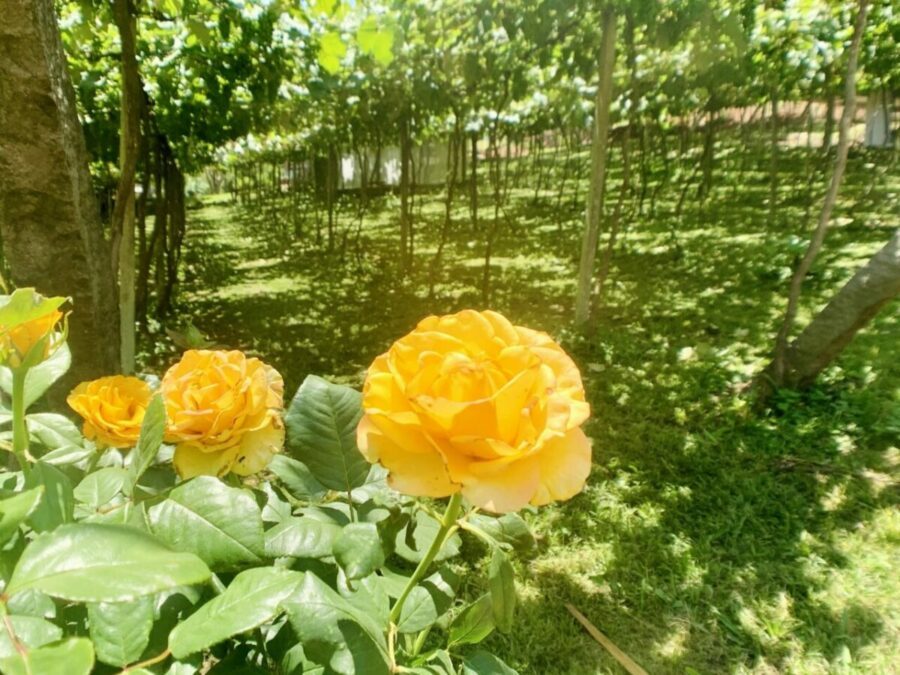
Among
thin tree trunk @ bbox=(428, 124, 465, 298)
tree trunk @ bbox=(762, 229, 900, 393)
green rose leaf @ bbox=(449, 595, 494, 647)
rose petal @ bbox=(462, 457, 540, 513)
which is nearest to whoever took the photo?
rose petal @ bbox=(462, 457, 540, 513)

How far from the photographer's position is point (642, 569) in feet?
8.43

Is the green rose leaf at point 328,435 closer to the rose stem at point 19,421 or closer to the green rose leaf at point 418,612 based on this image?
the green rose leaf at point 418,612

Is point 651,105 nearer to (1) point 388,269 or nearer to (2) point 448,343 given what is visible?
(1) point 388,269

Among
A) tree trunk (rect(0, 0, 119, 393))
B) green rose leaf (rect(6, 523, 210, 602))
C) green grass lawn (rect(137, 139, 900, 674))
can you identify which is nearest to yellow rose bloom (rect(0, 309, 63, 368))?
green rose leaf (rect(6, 523, 210, 602))

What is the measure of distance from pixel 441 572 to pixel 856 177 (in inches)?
598

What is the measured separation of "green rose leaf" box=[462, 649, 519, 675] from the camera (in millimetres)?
600

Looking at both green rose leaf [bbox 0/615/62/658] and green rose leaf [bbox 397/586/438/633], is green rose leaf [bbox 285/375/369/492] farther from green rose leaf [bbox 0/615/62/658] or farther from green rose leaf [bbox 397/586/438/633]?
green rose leaf [bbox 0/615/62/658]

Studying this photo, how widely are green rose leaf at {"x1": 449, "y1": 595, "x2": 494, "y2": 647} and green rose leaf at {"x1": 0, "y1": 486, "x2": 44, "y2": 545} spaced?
427mm

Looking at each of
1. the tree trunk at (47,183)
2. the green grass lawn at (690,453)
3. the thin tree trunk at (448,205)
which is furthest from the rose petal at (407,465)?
the thin tree trunk at (448,205)

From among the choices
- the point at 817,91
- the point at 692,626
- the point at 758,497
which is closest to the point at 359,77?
the point at 758,497

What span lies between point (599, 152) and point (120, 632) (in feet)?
16.0

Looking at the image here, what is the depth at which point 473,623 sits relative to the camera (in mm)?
678

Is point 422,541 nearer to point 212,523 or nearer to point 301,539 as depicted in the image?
point 301,539

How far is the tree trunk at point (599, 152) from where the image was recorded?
4484mm
